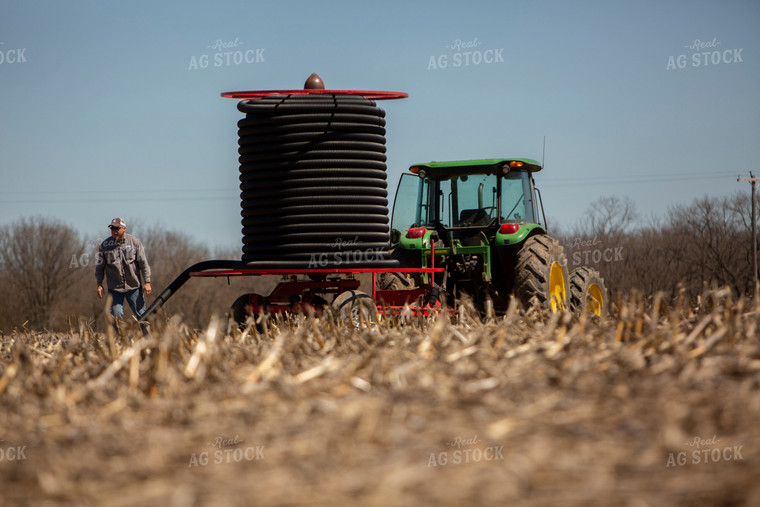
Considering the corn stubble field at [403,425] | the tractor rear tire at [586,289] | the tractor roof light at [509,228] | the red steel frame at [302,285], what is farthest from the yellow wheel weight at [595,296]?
the corn stubble field at [403,425]

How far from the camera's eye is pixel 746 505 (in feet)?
7.78

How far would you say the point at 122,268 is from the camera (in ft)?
34.9

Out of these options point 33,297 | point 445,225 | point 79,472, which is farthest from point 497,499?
point 33,297

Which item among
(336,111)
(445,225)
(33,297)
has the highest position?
(336,111)

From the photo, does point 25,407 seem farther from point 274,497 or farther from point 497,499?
point 497,499

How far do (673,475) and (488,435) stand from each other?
61 cm

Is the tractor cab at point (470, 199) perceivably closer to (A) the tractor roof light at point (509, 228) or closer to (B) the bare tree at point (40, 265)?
(A) the tractor roof light at point (509, 228)

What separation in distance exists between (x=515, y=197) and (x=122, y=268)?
496 cm

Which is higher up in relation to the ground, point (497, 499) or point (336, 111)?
point (336, 111)

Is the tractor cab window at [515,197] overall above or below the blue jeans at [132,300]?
above

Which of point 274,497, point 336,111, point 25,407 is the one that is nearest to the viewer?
point 274,497

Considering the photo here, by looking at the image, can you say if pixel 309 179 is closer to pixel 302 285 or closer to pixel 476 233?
pixel 302 285

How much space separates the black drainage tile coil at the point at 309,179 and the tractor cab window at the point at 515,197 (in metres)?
2.42

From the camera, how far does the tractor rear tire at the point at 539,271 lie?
9.75 meters
